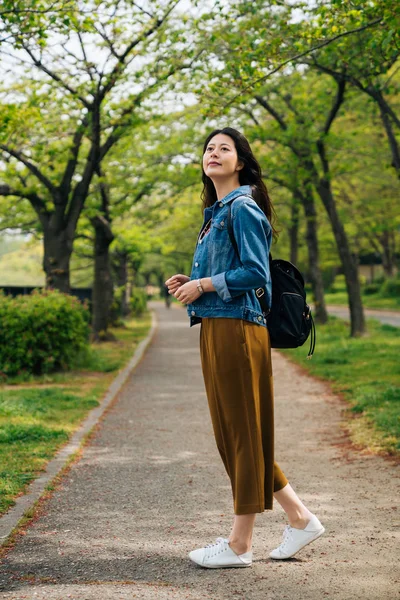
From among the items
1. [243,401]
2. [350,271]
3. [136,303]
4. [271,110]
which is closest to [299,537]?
[243,401]

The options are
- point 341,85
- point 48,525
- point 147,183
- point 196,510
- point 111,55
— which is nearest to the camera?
A: point 48,525

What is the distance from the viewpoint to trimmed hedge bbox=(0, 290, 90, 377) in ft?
38.8

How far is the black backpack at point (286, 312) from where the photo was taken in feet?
12.1

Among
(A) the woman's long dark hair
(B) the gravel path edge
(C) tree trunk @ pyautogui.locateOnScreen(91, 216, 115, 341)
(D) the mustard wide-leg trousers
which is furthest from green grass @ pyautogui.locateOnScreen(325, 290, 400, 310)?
(D) the mustard wide-leg trousers

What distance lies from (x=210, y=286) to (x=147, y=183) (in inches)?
656

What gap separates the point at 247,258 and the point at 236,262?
14 centimetres

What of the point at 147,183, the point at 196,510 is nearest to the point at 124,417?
the point at 196,510

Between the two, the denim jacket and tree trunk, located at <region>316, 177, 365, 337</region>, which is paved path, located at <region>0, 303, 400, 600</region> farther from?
tree trunk, located at <region>316, 177, 365, 337</region>

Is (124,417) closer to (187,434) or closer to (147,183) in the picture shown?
(187,434)

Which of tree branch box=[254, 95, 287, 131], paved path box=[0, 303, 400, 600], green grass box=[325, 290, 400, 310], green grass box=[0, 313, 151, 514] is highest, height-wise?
tree branch box=[254, 95, 287, 131]

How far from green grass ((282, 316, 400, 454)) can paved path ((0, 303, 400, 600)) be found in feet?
1.08

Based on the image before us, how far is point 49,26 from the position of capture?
8922 millimetres

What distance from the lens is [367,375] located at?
38.8 ft

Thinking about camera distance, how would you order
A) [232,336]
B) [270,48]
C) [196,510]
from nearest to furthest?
[232,336] → [196,510] → [270,48]
